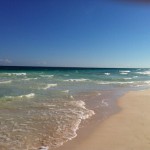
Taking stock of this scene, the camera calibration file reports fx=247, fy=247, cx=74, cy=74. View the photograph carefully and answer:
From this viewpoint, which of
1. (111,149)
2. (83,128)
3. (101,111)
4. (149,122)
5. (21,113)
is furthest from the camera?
(101,111)

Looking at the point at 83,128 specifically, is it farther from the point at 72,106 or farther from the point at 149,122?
the point at 72,106

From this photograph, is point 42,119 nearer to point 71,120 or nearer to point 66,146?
point 71,120

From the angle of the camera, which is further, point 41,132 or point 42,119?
point 42,119

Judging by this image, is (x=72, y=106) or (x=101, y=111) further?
(x=72, y=106)

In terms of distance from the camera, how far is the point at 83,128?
707 centimetres

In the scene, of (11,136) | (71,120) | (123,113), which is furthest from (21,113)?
(123,113)

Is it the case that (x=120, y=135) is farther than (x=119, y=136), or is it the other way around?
(x=120, y=135)

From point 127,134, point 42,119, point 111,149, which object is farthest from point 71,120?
point 111,149

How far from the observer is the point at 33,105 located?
10680 mm

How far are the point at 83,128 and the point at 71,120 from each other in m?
0.96

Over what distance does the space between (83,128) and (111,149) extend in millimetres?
1936

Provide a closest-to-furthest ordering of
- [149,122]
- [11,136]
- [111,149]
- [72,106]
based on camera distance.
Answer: [111,149] < [11,136] < [149,122] < [72,106]

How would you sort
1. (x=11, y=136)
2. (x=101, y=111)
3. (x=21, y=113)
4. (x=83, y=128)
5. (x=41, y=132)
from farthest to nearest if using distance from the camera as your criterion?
(x=101, y=111), (x=21, y=113), (x=83, y=128), (x=41, y=132), (x=11, y=136)

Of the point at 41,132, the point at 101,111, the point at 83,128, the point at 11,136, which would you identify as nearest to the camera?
the point at 11,136
